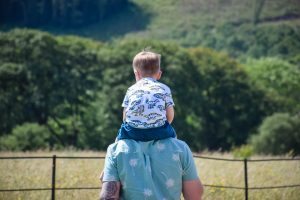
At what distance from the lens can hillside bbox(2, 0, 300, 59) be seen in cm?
14012

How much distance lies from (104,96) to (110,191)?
2075 inches

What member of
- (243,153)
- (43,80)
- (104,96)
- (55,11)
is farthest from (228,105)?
(55,11)

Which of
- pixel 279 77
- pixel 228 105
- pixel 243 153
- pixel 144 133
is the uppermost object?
pixel 144 133

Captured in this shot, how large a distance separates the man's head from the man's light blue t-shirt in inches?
24.2

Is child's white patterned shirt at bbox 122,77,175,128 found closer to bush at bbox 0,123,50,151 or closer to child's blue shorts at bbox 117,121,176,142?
child's blue shorts at bbox 117,121,176,142

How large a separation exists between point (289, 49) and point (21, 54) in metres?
87.4

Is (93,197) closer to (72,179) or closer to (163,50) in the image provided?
(72,179)

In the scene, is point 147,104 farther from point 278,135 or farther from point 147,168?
point 278,135

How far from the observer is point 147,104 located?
6.07m

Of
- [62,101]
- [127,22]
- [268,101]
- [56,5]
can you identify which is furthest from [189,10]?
[62,101]

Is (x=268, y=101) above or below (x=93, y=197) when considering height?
below

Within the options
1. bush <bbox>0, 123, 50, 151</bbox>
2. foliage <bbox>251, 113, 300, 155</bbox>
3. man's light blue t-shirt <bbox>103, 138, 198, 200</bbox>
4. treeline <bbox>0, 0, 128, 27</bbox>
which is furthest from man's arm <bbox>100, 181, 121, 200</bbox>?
treeline <bbox>0, 0, 128, 27</bbox>

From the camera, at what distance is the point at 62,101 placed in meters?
59.5

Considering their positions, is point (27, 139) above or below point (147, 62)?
below
